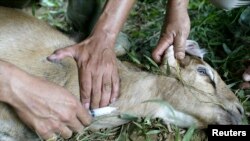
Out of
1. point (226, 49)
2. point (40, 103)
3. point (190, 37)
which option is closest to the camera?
point (40, 103)

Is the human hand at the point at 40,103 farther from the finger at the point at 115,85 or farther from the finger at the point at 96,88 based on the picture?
the finger at the point at 115,85

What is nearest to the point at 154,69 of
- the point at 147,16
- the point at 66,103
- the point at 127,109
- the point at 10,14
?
the point at 127,109

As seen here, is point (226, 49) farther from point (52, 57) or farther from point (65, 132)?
point (65, 132)

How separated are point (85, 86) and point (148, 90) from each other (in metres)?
0.43

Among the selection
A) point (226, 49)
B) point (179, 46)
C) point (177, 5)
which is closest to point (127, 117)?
point (179, 46)

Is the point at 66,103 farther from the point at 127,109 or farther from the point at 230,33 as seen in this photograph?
the point at 230,33

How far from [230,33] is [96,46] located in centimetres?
161

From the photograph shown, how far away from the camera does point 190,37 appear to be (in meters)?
4.25

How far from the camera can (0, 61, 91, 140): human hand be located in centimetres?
282

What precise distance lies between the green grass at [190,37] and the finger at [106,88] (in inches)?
10.2

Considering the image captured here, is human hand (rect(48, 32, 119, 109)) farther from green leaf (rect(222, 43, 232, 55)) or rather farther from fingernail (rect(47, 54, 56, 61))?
green leaf (rect(222, 43, 232, 55))

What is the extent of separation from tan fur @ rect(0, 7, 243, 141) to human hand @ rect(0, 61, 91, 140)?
19 centimetres

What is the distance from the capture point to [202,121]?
3.20 metres

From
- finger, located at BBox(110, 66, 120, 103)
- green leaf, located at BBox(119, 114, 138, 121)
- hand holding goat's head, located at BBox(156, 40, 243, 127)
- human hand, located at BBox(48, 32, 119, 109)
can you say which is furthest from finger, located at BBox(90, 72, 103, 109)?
hand holding goat's head, located at BBox(156, 40, 243, 127)
